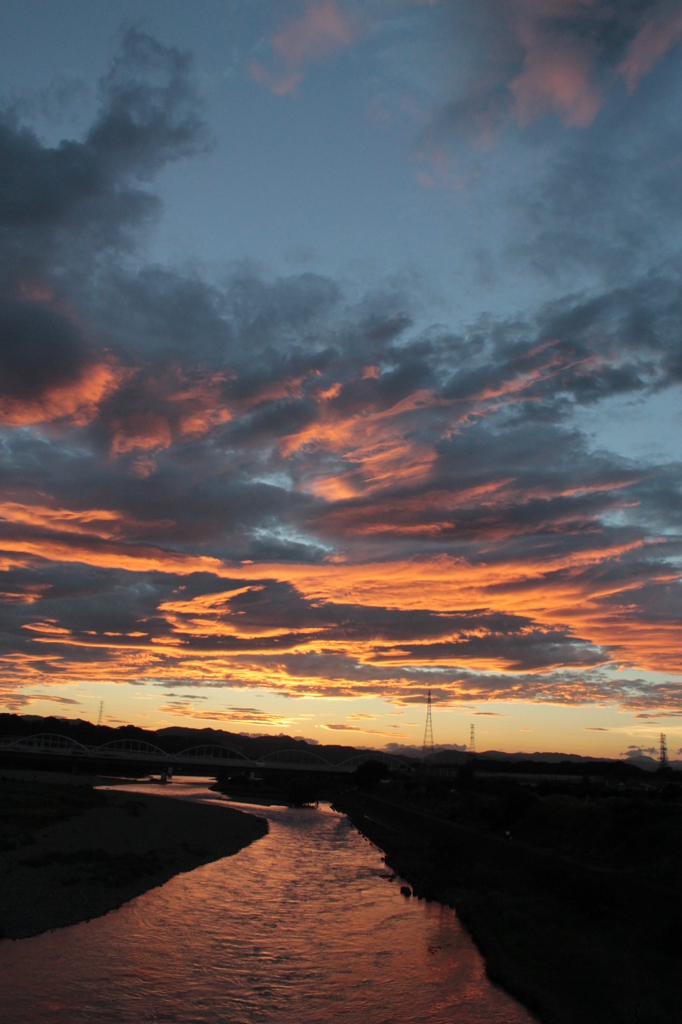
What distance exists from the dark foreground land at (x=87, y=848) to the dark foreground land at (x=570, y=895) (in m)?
14.7

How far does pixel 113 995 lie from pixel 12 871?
15350 millimetres

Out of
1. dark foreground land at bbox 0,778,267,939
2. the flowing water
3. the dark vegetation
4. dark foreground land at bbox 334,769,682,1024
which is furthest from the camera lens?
the dark vegetation

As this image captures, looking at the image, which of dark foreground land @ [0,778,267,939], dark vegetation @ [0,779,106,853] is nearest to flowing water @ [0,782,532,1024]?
dark foreground land @ [0,778,267,939]

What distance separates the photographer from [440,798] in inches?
3809

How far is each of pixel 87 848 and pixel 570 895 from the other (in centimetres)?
2774

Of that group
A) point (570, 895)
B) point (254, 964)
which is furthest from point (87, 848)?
point (570, 895)

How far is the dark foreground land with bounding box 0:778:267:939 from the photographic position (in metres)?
27.4

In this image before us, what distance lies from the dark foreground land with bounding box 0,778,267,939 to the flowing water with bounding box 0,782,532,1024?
58.6 inches

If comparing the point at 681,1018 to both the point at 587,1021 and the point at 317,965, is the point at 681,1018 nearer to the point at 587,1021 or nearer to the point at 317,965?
the point at 587,1021

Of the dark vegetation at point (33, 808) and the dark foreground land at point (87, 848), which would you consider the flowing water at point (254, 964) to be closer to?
the dark foreground land at point (87, 848)

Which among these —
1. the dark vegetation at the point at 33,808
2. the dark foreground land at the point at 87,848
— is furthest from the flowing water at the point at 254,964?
the dark vegetation at the point at 33,808

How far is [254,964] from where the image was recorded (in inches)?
930

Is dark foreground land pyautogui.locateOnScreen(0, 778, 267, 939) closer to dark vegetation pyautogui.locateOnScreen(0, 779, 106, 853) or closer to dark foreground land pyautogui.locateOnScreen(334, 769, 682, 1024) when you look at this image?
dark vegetation pyautogui.locateOnScreen(0, 779, 106, 853)

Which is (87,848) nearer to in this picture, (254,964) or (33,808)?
(33,808)
